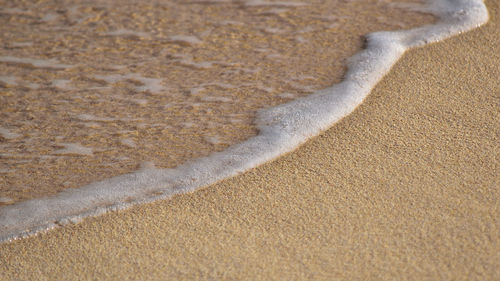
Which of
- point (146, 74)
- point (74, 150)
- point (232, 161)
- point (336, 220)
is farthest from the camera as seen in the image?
point (146, 74)

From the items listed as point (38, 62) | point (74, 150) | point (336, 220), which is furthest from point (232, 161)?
point (38, 62)

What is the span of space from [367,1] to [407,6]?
0.22 metres

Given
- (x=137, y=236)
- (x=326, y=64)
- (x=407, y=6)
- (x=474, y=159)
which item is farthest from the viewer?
(x=407, y=6)

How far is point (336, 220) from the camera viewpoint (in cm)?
176

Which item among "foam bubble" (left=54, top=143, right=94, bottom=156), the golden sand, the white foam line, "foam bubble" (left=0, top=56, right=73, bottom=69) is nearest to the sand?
the white foam line

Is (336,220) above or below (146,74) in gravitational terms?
below

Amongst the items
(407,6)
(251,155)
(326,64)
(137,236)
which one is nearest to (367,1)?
(407,6)

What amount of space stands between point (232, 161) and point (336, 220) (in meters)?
0.50

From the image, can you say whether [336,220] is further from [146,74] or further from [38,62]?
[38,62]

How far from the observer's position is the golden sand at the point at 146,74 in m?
2.21

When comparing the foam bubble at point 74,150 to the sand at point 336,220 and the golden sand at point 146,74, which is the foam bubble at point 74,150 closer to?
the golden sand at point 146,74

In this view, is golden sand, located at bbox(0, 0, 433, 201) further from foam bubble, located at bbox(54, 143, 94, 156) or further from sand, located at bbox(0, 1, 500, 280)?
sand, located at bbox(0, 1, 500, 280)

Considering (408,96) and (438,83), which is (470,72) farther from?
(408,96)

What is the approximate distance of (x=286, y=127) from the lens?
2.27m
